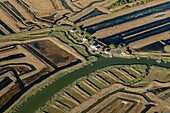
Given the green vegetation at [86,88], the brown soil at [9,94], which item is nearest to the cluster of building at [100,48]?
the green vegetation at [86,88]

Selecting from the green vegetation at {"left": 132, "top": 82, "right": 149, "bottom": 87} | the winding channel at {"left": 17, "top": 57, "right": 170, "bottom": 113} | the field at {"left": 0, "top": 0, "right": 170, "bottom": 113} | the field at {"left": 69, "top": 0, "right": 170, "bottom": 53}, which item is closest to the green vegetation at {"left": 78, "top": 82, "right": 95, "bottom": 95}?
the field at {"left": 0, "top": 0, "right": 170, "bottom": 113}

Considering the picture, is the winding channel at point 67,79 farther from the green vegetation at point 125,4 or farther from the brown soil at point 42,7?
the brown soil at point 42,7

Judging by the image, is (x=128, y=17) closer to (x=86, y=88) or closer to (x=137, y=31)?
(x=137, y=31)

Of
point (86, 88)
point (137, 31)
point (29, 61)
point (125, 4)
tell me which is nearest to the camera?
point (86, 88)

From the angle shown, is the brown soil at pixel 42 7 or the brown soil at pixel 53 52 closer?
the brown soil at pixel 53 52

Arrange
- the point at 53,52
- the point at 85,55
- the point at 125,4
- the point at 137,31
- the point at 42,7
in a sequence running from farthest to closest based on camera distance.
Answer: the point at 125,4
the point at 42,7
the point at 137,31
the point at 53,52
the point at 85,55

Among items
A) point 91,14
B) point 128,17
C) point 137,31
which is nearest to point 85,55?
point 137,31

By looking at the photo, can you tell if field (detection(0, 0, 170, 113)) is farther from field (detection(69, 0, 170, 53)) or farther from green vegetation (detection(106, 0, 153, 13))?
field (detection(69, 0, 170, 53))

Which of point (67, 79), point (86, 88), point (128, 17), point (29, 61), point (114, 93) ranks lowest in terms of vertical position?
point (114, 93)

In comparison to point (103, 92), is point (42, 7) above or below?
above
